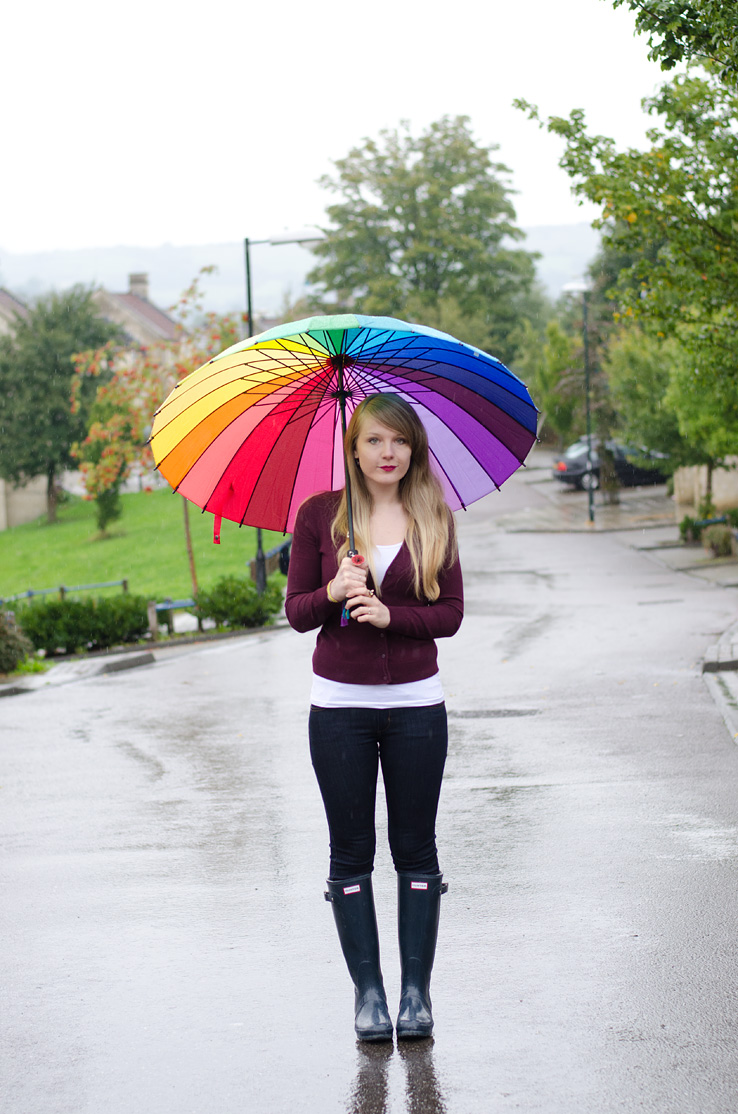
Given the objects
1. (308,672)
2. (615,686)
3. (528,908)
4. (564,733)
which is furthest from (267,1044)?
(308,672)

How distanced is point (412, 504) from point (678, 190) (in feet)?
31.2

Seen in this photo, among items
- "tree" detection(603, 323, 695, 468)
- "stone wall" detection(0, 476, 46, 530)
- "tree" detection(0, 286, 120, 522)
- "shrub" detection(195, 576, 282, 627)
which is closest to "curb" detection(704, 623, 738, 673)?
"shrub" detection(195, 576, 282, 627)

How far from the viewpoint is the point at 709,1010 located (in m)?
3.89

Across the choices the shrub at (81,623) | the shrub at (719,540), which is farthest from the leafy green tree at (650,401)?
the shrub at (81,623)

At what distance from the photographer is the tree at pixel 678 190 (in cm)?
1211

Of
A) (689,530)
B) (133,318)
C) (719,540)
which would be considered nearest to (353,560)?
(719,540)

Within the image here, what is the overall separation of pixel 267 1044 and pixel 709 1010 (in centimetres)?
140

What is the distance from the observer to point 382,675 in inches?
143

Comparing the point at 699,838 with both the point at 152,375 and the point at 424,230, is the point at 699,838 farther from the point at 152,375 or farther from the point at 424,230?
the point at 424,230

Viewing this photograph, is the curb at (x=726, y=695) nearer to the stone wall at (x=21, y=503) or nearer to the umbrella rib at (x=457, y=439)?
the umbrella rib at (x=457, y=439)

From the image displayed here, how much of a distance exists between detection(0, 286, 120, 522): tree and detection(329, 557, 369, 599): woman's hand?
149 feet

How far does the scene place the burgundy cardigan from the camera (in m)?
3.64

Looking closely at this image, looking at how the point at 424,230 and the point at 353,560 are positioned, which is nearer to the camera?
the point at 353,560

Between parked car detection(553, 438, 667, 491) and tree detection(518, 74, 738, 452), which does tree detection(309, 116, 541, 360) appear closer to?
parked car detection(553, 438, 667, 491)
